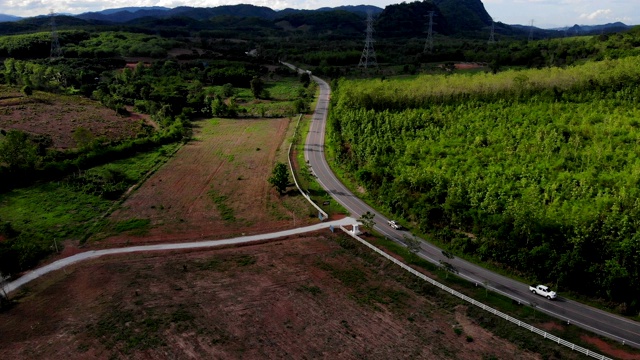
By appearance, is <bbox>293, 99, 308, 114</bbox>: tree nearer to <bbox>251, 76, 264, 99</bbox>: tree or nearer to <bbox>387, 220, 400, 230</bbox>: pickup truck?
<bbox>251, 76, 264, 99</bbox>: tree

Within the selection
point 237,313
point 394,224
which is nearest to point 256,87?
point 394,224

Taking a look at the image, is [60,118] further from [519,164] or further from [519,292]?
[519,292]

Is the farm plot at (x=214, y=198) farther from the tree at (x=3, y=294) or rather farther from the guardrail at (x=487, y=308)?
the guardrail at (x=487, y=308)

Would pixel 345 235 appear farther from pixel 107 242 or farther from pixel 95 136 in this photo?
pixel 95 136

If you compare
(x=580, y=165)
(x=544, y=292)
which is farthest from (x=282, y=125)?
(x=544, y=292)

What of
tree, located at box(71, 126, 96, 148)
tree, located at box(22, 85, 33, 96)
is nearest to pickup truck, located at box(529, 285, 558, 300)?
tree, located at box(71, 126, 96, 148)
